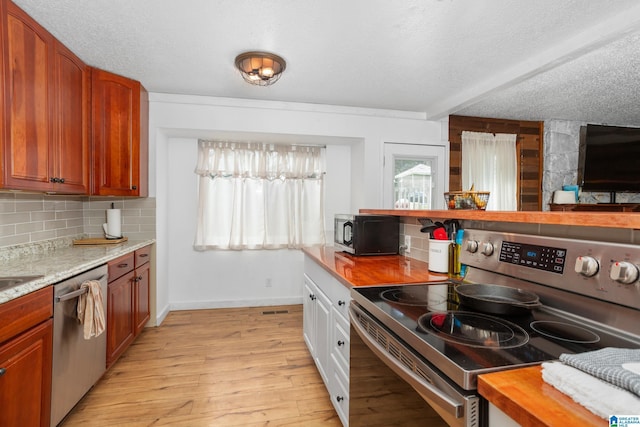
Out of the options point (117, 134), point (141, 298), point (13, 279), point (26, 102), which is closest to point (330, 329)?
point (13, 279)

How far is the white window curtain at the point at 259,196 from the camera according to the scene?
3.64 m

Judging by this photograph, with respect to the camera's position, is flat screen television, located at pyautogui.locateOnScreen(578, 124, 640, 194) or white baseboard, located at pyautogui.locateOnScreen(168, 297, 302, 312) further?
flat screen television, located at pyautogui.locateOnScreen(578, 124, 640, 194)

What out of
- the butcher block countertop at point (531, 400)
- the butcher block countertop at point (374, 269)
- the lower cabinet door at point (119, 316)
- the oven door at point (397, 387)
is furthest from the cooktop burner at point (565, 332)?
the lower cabinet door at point (119, 316)

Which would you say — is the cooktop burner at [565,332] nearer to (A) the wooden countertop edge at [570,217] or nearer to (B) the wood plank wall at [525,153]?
(A) the wooden countertop edge at [570,217]

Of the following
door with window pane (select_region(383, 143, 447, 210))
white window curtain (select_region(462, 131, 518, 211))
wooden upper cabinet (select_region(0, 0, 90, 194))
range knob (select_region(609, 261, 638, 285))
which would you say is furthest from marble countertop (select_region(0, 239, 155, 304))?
white window curtain (select_region(462, 131, 518, 211))

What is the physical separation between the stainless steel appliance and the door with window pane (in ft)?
8.04

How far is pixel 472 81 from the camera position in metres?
2.88

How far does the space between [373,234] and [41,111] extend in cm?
226

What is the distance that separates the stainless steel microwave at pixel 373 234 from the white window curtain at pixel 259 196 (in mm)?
1506

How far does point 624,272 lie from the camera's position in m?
0.92

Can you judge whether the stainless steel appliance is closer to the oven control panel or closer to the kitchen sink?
the oven control panel

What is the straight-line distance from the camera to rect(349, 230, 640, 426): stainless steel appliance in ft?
2.48

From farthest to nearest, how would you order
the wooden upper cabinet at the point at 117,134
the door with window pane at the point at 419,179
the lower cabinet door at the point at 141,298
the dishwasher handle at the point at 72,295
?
the door with window pane at the point at 419,179 → the lower cabinet door at the point at 141,298 → the wooden upper cabinet at the point at 117,134 → the dishwasher handle at the point at 72,295

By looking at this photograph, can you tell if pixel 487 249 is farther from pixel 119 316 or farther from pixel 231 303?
pixel 231 303
